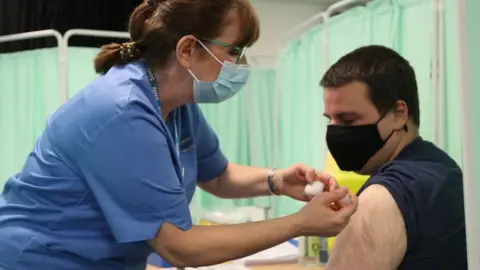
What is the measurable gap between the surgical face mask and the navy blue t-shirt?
38 cm

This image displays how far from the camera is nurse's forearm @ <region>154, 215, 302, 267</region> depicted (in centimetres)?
107

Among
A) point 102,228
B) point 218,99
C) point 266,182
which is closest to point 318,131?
point 266,182

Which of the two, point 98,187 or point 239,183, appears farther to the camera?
point 239,183

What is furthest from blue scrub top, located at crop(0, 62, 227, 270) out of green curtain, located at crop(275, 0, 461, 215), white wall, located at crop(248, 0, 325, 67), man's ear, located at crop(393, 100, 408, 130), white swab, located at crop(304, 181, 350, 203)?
white wall, located at crop(248, 0, 325, 67)

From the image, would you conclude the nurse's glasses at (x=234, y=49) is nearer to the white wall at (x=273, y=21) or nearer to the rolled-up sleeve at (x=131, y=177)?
the rolled-up sleeve at (x=131, y=177)

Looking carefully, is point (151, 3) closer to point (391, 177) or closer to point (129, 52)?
point (129, 52)

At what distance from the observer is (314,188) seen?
1.34 m

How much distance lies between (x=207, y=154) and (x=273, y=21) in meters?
2.74

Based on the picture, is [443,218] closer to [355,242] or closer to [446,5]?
[355,242]

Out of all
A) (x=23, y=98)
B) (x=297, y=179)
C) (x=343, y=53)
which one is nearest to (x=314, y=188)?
(x=297, y=179)

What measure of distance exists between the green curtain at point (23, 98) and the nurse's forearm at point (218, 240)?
7.86 feet

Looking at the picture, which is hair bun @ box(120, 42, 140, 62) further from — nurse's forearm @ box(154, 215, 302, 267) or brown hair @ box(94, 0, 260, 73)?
nurse's forearm @ box(154, 215, 302, 267)

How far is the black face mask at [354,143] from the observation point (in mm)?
1434

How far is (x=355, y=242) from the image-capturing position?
1.21 metres
